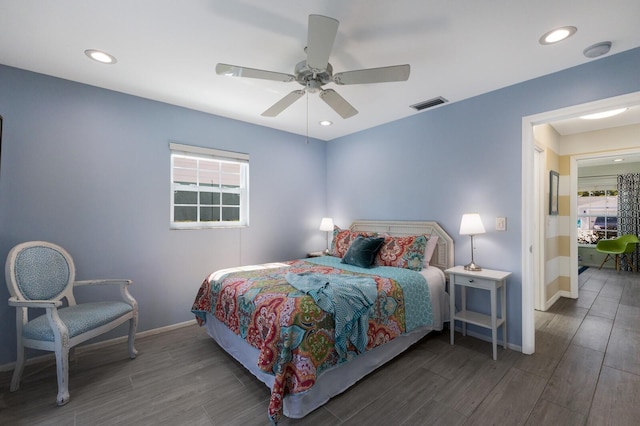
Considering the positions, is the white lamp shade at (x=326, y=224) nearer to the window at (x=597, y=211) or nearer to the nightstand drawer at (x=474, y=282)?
the nightstand drawer at (x=474, y=282)

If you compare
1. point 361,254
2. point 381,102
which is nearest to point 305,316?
point 361,254

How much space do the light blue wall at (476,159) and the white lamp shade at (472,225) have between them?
0.23m

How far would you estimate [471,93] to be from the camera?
301 cm

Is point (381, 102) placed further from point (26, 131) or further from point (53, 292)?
point (53, 292)

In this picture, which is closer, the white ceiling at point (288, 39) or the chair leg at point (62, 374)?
the white ceiling at point (288, 39)

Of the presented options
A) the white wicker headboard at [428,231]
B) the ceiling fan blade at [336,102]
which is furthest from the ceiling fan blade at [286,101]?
the white wicker headboard at [428,231]

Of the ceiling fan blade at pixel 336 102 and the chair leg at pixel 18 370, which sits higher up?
the ceiling fan blade at pixel 336 102

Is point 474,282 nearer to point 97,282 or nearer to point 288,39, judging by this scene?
point 288,39

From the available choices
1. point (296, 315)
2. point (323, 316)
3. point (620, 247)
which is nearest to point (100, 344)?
point (296, 315)

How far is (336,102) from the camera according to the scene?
2.38 meters

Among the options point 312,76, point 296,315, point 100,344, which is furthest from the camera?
point 100,344

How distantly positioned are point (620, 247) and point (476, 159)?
5619 millimetres

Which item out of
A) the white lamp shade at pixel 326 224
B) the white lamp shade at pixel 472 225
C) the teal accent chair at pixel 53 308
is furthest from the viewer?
the white lamp shade at pixel 326 224

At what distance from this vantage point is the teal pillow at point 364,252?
3.18m
